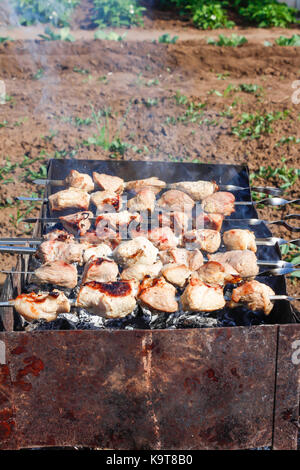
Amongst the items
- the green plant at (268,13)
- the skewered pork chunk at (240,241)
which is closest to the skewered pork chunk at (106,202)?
the skewered pork chunk at (240,241)

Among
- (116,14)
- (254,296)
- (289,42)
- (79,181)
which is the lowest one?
(254,296)

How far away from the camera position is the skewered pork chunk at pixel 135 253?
304 cm

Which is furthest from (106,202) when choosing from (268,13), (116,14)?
(268,13)

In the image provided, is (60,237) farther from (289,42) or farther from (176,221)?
(289,42)

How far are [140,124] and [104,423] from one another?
5106 mm

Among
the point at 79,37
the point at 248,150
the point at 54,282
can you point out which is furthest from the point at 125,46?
the point at 54,282

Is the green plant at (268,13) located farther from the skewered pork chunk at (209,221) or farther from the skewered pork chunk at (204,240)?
the skewered pork chunk at (204,240)

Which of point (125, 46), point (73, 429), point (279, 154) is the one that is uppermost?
point (125, 46)

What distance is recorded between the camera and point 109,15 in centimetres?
1276

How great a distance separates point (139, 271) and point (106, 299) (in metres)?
0.42

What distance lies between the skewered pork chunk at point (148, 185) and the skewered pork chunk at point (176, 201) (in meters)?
0.16

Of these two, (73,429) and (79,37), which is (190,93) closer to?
(79,37)

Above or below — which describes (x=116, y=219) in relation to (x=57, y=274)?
above

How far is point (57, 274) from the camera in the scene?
291 centimetres
